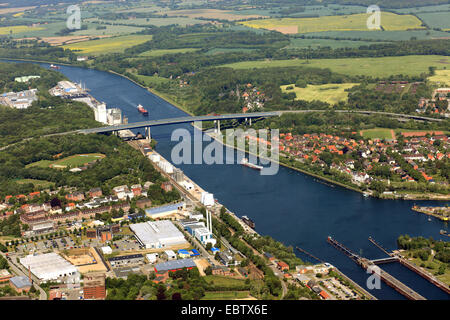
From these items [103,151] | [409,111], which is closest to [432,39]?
[409,111]

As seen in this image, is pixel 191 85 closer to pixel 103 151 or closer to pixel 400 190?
pixel 103 151

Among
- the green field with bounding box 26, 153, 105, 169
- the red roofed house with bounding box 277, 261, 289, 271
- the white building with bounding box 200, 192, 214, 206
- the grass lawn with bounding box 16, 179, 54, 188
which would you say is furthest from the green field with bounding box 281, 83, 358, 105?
the red roofed house with bounding box 277, 261, 289, 271

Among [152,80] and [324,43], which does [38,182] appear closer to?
[152,80]

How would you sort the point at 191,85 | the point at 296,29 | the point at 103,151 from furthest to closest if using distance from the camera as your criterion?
1. the point at 296,29
2. the point at 191,85
3. the point at 103,151

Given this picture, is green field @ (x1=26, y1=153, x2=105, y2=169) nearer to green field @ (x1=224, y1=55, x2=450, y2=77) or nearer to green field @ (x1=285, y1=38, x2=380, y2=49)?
green field @ (x1=224, y1=55, x2=450, y2=77)

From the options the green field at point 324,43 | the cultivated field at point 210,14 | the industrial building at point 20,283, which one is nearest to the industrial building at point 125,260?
the industrial building at point 20,283
